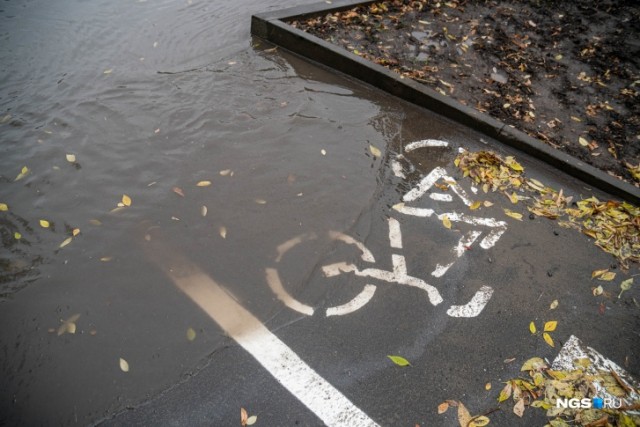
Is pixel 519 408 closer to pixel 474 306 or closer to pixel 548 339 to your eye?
pixel 548 339

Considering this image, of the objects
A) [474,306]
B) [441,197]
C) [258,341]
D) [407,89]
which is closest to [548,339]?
[474,306]

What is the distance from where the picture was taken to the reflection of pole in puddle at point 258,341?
2.74m

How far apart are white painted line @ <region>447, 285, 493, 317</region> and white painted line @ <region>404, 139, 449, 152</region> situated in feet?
6.23

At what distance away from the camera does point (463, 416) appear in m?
2.78

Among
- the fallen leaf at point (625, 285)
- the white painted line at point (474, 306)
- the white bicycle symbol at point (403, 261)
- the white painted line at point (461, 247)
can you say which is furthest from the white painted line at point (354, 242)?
the fallen leaf at point (625, 285)

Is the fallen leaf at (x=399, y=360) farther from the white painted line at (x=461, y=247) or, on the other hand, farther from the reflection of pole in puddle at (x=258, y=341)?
the white painted line at (x=461, y=247)

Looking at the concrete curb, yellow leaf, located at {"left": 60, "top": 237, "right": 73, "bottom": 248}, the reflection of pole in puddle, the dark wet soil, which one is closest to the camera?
the reflection of pole in puddle

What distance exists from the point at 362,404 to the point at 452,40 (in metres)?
5.81

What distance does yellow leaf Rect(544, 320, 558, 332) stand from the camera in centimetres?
331

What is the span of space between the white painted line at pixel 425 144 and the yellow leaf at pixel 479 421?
9.44 ft

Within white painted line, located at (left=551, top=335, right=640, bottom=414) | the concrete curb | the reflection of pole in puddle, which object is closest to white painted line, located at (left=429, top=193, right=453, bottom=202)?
the concrete curb

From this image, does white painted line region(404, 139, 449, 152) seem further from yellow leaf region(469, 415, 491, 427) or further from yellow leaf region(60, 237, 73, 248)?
yellow leaf region(60, 237, 73, 248)

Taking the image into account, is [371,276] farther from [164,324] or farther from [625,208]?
[625,208]

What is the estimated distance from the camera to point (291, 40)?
19.4ft
